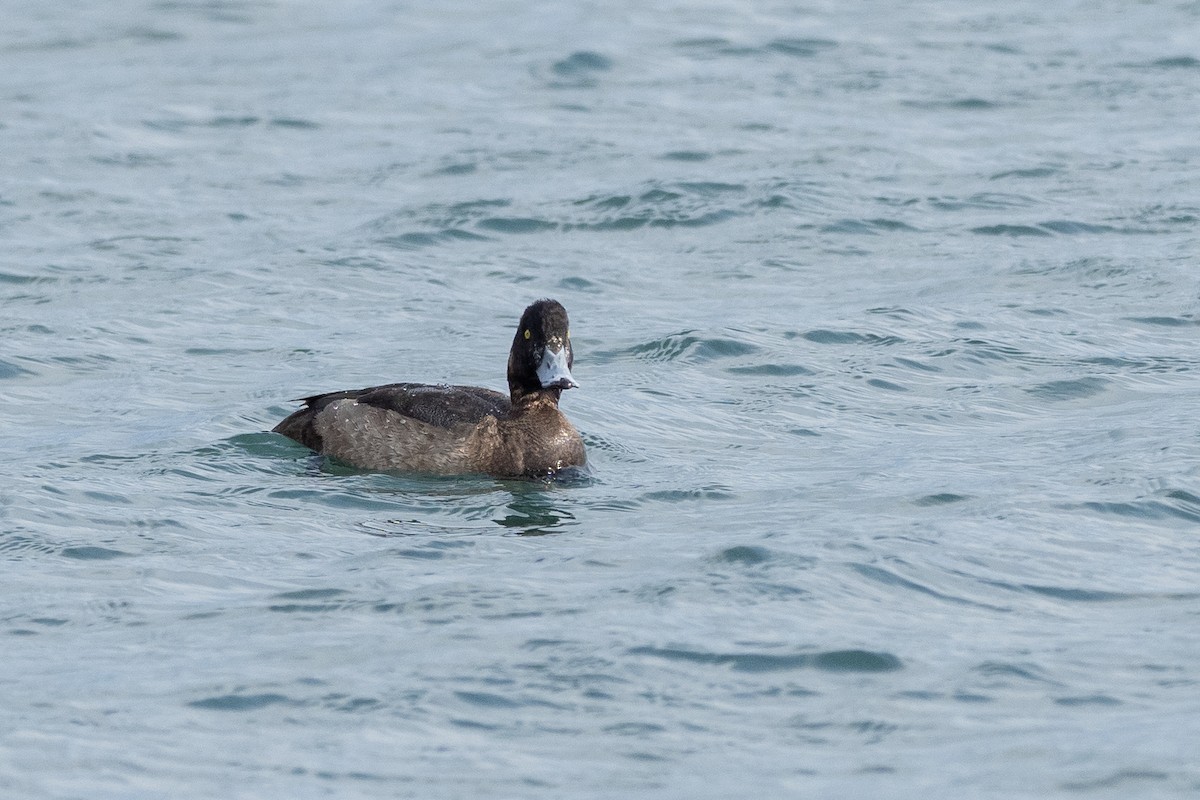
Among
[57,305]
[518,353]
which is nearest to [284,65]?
[57,305]

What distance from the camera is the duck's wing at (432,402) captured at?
35.0ft

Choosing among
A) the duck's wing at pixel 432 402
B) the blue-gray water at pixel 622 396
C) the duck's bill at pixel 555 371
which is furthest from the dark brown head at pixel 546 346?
the blue-gray water at pixel 622 396

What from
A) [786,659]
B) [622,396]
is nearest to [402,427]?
[622,396]

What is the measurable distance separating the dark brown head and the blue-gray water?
59 centimetres

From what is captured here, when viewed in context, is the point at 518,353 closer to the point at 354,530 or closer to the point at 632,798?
the point at 354,530

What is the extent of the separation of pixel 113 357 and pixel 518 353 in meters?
3.60

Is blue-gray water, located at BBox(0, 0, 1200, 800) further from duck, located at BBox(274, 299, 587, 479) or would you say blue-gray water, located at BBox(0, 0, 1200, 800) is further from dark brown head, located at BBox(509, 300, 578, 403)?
dark brown head, located at BBox(509, 300, 578, 403)

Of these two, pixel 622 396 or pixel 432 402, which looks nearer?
pixel 432 402

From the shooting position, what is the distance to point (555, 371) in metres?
10.6

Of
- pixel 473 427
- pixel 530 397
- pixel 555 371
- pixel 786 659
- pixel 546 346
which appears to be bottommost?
pixel 786 659

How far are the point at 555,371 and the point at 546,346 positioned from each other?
15cm

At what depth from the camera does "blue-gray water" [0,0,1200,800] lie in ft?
23.2

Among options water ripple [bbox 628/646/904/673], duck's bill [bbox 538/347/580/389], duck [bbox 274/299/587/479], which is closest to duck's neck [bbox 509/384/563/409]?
duck [bbox 274/299/587/479]

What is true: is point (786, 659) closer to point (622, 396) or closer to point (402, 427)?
point (402, 427)
